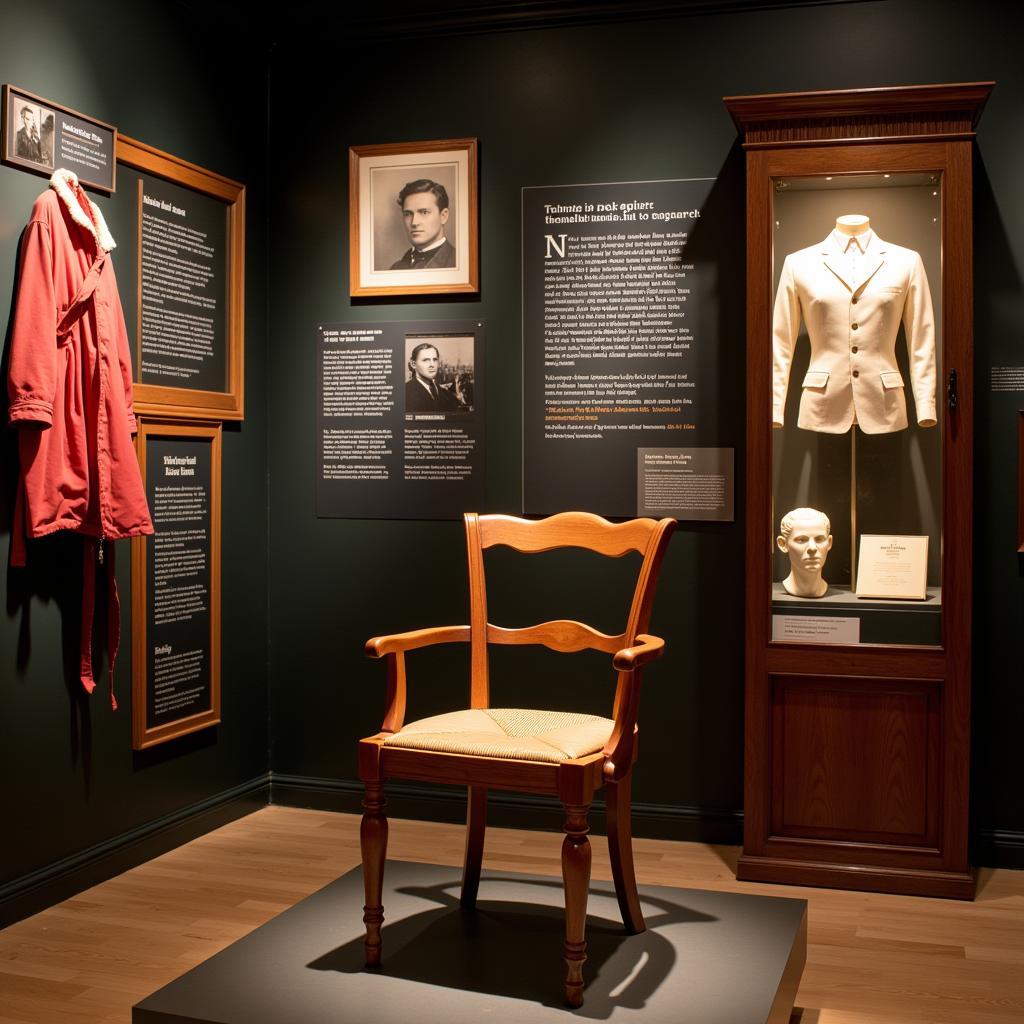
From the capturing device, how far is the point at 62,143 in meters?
3.42

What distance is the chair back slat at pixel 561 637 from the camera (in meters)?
3.07

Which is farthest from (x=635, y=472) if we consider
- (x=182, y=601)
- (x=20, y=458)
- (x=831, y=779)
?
(x=20, y=458)

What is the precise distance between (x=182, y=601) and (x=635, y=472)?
158 centimetres

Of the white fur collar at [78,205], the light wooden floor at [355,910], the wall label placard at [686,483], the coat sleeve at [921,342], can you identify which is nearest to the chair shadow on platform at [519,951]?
the light wooden floor at [355,910]

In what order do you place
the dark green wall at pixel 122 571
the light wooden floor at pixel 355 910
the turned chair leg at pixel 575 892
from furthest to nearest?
the dark green wall at pixel 122 571 → the light wooden floor at pixel 355 910 → the turned chair leg at pixel 575 892

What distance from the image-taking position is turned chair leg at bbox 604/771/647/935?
2.86m

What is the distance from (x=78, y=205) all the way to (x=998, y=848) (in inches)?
133

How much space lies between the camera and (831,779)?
146 inches

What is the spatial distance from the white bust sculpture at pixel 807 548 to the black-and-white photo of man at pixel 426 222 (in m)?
1.53

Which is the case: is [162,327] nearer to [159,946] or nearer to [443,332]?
[443,332]

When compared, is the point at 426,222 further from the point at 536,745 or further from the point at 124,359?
the point at 536,745

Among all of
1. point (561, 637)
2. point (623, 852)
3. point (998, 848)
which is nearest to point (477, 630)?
point (561, 637)

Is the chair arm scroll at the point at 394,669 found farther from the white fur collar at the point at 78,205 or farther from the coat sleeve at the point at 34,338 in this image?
the white fur collar at the point at 78,205

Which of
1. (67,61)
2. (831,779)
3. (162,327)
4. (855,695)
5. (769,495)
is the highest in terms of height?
(67,61)
